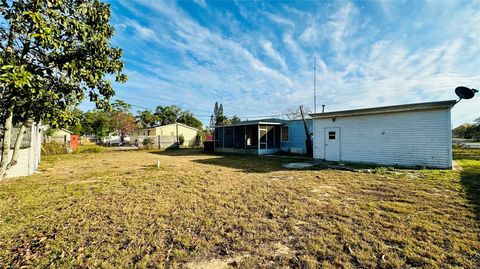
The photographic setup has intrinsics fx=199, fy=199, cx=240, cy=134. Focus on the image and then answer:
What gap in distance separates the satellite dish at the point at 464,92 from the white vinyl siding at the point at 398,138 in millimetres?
648

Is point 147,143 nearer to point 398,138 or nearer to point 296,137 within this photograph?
point 296,137

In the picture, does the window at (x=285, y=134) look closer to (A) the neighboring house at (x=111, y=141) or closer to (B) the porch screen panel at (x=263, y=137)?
(B) the porch screen panel at (x=263, y=137)

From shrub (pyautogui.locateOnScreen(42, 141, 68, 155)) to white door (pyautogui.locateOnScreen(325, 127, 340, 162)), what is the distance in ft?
63.7

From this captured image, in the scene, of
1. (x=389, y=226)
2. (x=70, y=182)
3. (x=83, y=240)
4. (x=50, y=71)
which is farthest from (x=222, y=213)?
(x=70, y=182)

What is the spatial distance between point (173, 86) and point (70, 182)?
19.3 m

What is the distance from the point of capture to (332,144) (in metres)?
10.9

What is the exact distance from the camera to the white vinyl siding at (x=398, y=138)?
7961mm

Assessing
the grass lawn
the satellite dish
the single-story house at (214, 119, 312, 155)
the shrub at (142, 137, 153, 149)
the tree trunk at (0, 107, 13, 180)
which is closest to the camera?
the tree trunk at (0, 107, 13, 180)

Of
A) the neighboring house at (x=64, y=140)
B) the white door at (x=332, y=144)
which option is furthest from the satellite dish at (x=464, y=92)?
the neighboring house at (x=64, y=140)

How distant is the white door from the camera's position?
10.7 m

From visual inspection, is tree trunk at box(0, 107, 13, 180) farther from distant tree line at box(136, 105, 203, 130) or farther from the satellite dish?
distant tree line at box(136, 105, 203, 130)

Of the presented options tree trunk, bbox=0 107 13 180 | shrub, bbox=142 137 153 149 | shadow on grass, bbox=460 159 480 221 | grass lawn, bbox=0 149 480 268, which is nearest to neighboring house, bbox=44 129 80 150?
shrub, bbox=142 137 153 149

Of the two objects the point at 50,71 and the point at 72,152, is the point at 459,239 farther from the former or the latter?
the point at 72,152

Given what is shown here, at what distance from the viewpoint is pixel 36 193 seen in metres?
5.12
